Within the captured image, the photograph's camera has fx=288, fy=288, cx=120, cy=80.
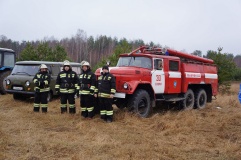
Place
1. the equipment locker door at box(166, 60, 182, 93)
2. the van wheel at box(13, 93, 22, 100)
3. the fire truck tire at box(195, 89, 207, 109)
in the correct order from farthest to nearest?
the fire truck tire at box(195, 89, 207, 109), the van wheel at box(13, 93, 22, 100), the equipment locker door at box(166, 60, 182, 93)

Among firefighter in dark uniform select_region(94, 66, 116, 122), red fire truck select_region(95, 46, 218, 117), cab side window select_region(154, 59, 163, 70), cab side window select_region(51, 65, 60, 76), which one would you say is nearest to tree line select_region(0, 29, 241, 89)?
cab side window select_region(51, 65, 60, 76)

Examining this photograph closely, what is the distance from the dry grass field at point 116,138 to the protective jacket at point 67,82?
0.85m

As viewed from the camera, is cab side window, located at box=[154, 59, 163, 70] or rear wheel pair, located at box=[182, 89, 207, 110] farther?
rear wheel pair, located at box=[182, 89, 207, 110]

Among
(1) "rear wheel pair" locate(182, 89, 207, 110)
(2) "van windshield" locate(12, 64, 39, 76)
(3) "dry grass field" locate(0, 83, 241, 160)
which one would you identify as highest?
(2) "van windshield" locate(12, 64, 39, 76)

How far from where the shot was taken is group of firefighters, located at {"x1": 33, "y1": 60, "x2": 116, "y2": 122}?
844cm

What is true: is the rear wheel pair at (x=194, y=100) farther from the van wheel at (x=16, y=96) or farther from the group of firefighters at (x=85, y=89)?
the van wheel at (x=16, y=96)

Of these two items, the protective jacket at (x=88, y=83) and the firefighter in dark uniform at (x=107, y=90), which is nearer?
the firefighter in dark uniform at (x=107, y=90)

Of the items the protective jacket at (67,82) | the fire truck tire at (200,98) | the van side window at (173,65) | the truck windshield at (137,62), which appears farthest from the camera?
the fire truck tire at (200,98)

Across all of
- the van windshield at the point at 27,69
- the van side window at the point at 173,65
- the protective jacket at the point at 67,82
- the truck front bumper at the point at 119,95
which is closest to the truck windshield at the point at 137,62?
the van side window at the point at 173,65

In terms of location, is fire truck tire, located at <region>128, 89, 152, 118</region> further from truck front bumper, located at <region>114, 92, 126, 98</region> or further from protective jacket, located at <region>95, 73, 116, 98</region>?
protective jacket, located at <region>95, 73, 116, 98</region>

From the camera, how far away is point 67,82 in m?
9.25

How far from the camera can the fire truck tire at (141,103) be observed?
8.79 m

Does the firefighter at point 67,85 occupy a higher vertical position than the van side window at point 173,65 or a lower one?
lower

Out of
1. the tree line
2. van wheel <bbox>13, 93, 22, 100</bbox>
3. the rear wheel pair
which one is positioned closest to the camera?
the rear wheel pair
